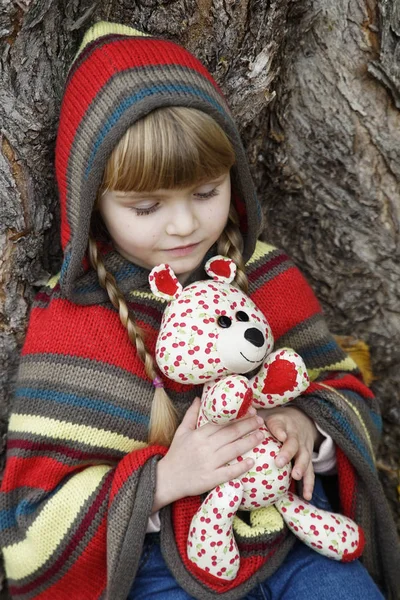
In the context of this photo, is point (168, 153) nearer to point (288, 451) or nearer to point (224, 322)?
point (224, 322)

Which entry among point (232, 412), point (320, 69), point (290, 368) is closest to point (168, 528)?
point (232, 412)

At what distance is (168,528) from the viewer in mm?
1695

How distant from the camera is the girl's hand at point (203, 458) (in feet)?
5.28

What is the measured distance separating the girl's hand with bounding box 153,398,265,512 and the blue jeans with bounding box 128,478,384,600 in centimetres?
20

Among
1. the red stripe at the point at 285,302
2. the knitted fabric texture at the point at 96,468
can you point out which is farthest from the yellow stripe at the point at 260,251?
the knitted fabric texture at the point at 96,468

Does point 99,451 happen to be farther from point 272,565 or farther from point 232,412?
point 272,565

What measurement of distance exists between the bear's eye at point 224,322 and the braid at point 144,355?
0.27 metres

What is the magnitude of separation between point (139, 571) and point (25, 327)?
73 cm

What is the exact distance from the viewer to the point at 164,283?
1.65 metres

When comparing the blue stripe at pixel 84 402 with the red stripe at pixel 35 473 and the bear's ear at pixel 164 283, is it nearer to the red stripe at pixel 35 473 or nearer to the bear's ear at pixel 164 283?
the red stripe at pixel 35 473

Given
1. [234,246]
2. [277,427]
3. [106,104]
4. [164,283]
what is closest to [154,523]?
[277,427]

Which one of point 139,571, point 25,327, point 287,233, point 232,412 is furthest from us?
point 287,233

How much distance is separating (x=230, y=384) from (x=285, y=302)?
0.53 m

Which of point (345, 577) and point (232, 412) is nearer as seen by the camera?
point (232, 412)
